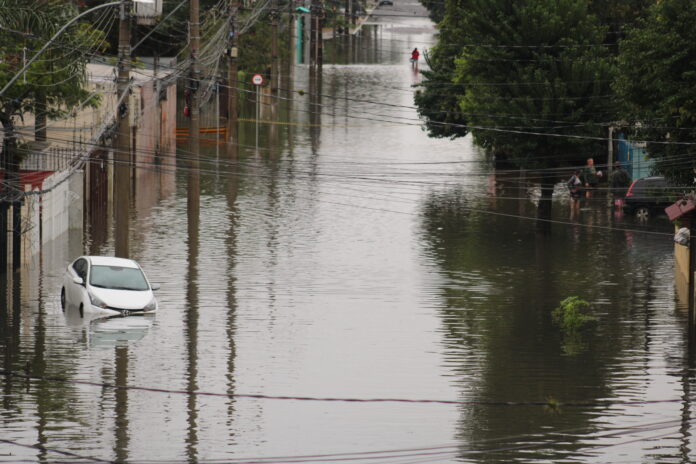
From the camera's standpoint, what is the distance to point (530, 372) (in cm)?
3244

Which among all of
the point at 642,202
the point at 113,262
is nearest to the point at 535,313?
the point at 113,262

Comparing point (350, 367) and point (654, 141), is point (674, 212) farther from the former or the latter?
point (350, 367)

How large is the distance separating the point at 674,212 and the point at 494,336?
837cm

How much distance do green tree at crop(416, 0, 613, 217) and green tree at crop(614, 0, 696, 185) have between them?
1224cm

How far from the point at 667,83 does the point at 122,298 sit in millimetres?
15282

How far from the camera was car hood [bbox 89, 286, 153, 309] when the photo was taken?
37.9m

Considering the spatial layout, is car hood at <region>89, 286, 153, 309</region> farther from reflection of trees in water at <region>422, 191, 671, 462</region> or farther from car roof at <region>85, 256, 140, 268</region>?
reflection of trees in water at <region>422, 191, 671, 462</region>

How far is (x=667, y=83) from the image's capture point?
123 feet

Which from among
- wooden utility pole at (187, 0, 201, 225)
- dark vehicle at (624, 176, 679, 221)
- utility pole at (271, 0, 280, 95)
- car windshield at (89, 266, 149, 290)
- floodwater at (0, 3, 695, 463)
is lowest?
floodwater at (0, 3, 695, 463)

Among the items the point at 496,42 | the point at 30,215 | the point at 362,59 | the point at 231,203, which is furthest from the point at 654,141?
the point at 362,59

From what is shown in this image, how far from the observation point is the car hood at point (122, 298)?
3788 centimetres

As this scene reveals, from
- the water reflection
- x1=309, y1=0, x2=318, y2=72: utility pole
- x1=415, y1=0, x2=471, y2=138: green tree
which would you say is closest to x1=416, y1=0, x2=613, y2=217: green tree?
the water reflection

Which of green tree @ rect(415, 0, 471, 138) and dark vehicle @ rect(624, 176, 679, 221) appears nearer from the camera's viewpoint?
dark vehicle @ rect(624, 176, 679, 221)

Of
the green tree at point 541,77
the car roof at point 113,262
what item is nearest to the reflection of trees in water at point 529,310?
the green tree at point 541,77
